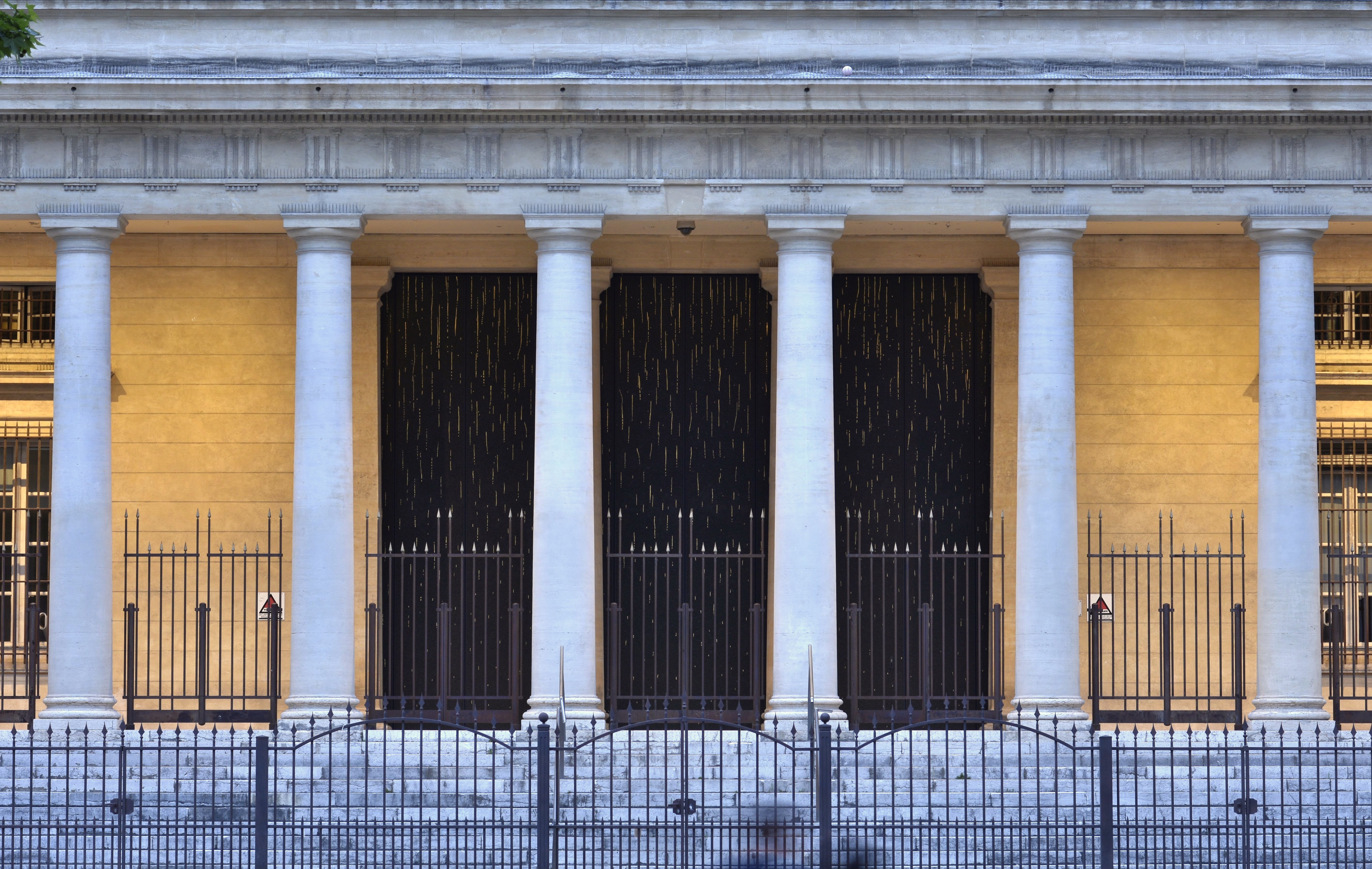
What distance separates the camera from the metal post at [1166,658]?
24.3 meters

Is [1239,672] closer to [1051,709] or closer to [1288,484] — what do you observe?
[1288,484]

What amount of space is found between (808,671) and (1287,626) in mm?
6373

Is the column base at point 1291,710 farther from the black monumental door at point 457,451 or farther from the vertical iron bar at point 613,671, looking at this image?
the black monumental door at point 457,451

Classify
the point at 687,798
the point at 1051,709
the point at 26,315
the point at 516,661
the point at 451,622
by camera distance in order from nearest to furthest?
1. the point at 687,798
2. the point at 1051,709
3. the point at 516,661
4. the point at 451,622
5. the point at 26,315

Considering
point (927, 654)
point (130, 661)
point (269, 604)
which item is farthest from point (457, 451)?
point (927, 654)

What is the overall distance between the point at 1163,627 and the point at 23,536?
1748 cm

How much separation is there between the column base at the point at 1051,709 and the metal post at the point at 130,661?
12.1m

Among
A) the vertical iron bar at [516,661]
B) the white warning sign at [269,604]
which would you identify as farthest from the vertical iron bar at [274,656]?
the vertical iron bar at [516,661]

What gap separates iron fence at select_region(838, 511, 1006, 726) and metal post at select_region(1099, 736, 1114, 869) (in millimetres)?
11162

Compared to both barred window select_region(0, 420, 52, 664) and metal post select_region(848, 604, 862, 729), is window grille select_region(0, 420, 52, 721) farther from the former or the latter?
metal post select_region(848, 604, 862, 729)

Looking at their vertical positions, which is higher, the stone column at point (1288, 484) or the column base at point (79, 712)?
the stone column at point (1288, 484)

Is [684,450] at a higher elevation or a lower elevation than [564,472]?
higher

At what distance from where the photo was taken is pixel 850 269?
91.0 ft

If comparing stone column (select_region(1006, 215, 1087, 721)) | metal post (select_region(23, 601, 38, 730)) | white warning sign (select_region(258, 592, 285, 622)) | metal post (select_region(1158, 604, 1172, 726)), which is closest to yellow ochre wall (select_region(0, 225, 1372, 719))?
white warning sign (select_region(258, 592, 285, 622))
